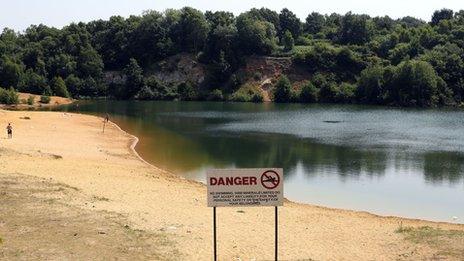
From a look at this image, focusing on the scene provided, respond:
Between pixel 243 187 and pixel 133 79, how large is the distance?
144 metres

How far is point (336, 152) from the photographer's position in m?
59.5

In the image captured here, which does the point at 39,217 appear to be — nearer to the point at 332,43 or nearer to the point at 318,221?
the point at 318,221

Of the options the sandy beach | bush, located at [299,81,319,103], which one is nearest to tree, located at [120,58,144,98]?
bush, located at [299,81,319,103]

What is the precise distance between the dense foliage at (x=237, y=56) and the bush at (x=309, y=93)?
25 cm

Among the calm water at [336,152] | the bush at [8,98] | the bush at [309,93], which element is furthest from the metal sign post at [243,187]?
the bush at [309,93]

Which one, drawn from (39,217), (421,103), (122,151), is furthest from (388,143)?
(421,103)

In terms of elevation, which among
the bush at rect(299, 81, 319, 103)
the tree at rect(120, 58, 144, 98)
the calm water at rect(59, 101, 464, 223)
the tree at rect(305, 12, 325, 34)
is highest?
the tree at rect(305, 12, 325, 34)

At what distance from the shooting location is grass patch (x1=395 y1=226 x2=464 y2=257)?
22.5 metres

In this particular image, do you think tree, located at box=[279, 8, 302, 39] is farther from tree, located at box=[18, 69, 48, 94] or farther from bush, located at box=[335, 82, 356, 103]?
tree, located at box=[18, 69, 48, 94]

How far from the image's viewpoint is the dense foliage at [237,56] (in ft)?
440

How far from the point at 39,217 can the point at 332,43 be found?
485 ft

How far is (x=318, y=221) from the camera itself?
28781 mm

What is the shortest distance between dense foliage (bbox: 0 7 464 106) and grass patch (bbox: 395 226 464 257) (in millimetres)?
107250

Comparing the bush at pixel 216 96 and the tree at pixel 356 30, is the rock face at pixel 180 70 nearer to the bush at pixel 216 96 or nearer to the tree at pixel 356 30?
the bush at pixel 216 96
